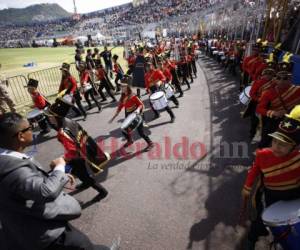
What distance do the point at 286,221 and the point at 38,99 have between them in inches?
303

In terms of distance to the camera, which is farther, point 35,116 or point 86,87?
point 86,87

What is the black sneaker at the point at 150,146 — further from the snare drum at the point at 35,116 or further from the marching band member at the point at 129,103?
the snare drum at the point at 35,116

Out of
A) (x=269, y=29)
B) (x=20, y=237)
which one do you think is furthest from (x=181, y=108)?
(x=20, y=237)

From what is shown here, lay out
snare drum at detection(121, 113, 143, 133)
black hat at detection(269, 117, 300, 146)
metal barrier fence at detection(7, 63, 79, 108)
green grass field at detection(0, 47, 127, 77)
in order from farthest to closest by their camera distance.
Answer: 1. green grass field at detection(0, 47, 127, 77)
2. metal barrier fence at detection(7, 63, 79, 108)
3. snare drum at detection(121, 113, 143, 133)
4. black hat at detection(269, 117, 300, 146)

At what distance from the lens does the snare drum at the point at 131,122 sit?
6321 millimetres

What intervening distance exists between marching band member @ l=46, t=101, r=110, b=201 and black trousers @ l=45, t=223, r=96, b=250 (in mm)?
1862

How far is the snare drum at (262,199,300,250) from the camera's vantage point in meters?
2.42

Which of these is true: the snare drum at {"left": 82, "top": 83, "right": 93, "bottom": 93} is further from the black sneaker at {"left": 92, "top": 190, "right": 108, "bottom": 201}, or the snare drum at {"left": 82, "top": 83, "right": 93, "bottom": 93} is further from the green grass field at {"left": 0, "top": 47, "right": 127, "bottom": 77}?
the green grass field at {"left": 0, "top": 47, "right": 127, "bottom": 77}

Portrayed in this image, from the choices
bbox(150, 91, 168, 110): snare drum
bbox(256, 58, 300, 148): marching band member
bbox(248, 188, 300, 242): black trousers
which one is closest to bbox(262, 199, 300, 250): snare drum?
bbox(248, 188, 300, 242): black trousers

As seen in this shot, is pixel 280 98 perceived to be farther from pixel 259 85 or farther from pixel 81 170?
pixel 81 170

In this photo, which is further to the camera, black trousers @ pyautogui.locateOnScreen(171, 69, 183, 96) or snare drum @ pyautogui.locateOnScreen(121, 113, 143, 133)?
black trousers @ pyautogui.locateOnScreen(171, 69, 183, 96)

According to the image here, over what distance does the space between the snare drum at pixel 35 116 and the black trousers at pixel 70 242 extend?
6.30m

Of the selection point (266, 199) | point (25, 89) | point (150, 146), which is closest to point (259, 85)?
point (150, 146)

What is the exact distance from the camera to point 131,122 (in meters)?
6.36
